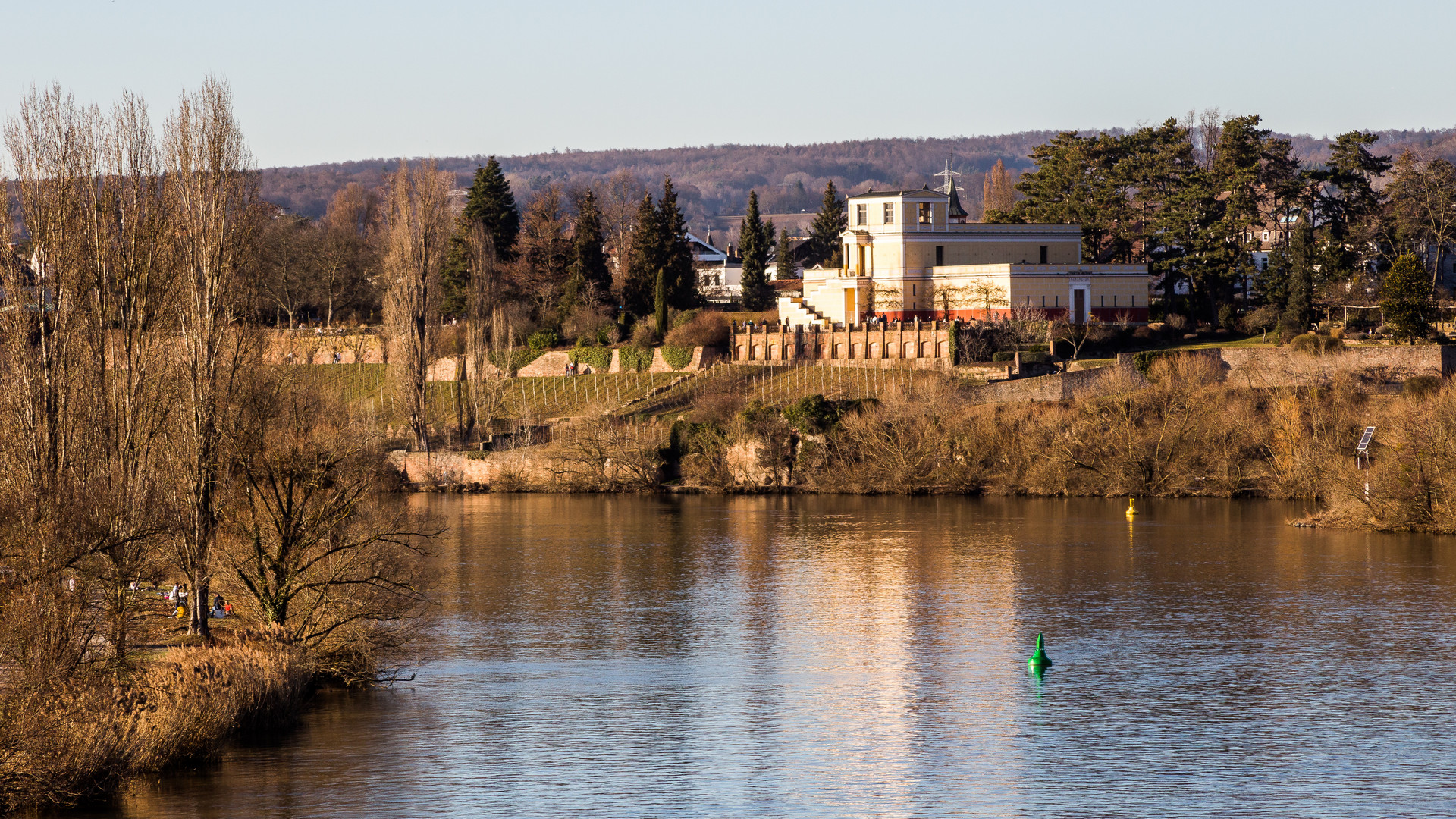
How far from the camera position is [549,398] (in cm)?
8138

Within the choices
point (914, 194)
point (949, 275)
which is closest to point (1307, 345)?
point (949, 275)

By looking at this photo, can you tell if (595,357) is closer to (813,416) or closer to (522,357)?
(522,357)

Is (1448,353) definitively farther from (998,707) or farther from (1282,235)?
(998,707)

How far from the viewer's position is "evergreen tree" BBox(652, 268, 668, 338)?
8475 centimetres

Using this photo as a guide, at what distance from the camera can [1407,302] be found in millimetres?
67375

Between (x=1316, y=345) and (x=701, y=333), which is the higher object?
(x=701, y=333)

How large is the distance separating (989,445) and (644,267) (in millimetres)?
30686

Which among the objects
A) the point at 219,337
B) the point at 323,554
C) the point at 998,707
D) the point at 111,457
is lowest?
the point at 998,707

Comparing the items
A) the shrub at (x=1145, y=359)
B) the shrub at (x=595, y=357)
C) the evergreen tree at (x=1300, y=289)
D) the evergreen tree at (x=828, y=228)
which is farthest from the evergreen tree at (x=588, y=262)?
the evergreen tree at (x=1300, y=289)

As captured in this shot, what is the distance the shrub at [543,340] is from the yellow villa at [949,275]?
45.1ft

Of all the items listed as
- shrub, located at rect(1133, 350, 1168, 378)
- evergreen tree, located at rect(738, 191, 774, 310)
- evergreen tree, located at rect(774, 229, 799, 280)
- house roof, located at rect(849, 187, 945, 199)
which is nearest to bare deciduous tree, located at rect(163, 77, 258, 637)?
shrub, located at rect(1133, 350, 1168, 378)

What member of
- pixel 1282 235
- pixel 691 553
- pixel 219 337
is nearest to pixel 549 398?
→ pixel 691 553

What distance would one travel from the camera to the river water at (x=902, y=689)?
22.8m

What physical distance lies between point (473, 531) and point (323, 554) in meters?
26.4
